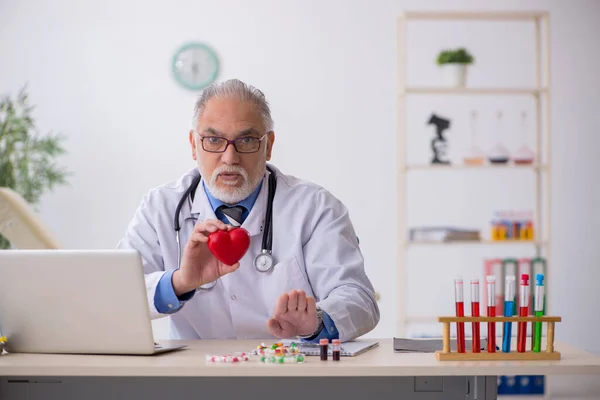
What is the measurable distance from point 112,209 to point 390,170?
168 centimetres

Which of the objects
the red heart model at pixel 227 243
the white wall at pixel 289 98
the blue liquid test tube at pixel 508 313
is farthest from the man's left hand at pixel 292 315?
A: the white wall at pixel 289 98

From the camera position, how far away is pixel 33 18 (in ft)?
16.6

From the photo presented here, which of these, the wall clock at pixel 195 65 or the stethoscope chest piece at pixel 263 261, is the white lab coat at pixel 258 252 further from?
the wall clock at pixel 195 65

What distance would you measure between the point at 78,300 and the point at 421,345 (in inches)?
30.1

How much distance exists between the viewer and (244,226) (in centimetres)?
242

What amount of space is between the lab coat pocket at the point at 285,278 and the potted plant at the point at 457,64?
2553mm

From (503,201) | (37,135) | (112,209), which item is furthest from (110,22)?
(503,201)

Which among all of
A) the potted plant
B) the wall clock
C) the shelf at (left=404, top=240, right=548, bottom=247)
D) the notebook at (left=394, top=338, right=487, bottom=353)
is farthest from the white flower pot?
the notebook at (left=394, top=338, right=487, bottom=353)

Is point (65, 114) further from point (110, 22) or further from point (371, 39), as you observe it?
point (371, 39)

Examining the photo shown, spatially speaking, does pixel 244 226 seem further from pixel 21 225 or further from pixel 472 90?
pixel 472 90

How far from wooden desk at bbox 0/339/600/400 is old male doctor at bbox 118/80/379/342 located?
516 mm

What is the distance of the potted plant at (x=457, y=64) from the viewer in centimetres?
463

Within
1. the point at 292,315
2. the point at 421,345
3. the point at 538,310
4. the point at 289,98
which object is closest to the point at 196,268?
the point at 292,315

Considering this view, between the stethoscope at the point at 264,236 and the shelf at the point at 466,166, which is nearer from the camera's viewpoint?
the stethoscope at the point at 264,236
